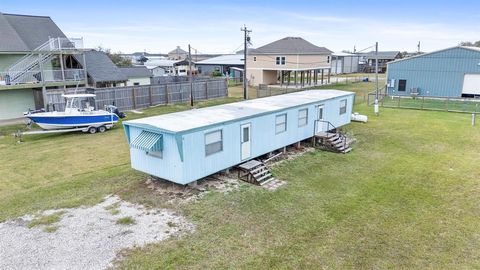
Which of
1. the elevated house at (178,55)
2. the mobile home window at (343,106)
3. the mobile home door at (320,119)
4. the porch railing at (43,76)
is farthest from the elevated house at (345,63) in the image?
the mobile home door at (320,119)

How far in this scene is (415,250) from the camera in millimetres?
7852

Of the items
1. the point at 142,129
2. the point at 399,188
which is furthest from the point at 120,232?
the point at 399,188

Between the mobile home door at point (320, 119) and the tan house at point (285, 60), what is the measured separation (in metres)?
25.1

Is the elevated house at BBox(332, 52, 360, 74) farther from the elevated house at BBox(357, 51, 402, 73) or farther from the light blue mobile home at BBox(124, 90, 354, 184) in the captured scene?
the light blue mobile home at BBox(124, 90, 354, 184)

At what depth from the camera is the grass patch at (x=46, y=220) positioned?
8.87 meters

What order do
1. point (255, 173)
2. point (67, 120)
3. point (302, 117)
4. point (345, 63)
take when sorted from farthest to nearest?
point (345, 63)
point (67, 120)
point (302, 117)
point (255, 173)

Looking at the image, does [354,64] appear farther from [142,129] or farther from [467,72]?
[142,129]

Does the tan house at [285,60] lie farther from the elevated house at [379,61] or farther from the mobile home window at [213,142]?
the mobile home window at [213,142]

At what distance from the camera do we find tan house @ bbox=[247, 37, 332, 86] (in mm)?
41312

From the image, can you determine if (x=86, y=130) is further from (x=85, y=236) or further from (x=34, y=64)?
(x=85, y=236)

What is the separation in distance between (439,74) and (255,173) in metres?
26.3

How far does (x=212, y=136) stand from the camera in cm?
1130

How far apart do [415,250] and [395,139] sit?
10.7 metres

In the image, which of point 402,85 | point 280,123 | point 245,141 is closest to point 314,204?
point 245,141
